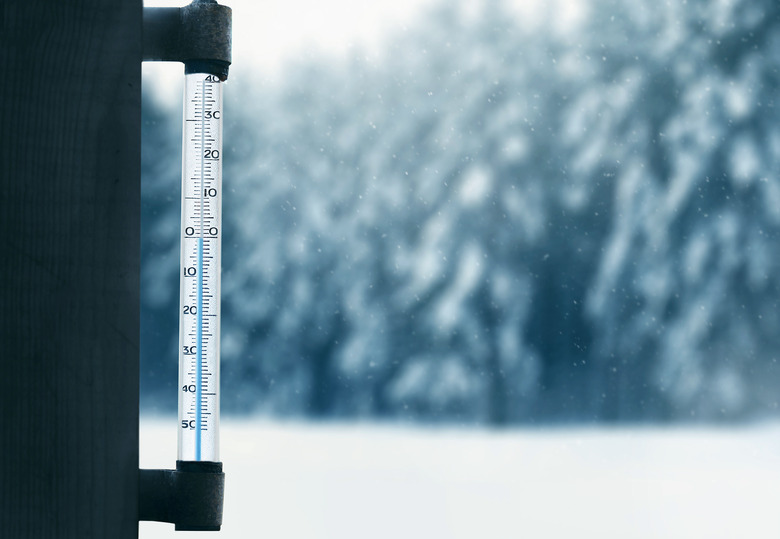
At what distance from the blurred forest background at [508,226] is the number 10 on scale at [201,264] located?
4.30 m

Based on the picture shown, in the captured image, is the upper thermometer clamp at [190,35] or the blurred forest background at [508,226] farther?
the blurred forest background at [508,226]

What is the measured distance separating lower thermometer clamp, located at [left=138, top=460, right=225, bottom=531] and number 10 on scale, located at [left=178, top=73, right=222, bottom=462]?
0.04ft

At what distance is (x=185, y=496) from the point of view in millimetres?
548

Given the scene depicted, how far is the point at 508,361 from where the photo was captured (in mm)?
5273

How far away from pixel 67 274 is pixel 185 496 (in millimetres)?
141

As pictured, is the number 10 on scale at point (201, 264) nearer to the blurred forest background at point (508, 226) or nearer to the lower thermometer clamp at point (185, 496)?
the lower thermometer clamp at point (185, 496)

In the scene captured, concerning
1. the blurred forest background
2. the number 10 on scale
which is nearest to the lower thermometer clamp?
the number 10 on scale

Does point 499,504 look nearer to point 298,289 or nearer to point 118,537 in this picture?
point 298,289

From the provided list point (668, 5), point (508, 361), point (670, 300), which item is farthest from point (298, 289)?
point (668, 5)

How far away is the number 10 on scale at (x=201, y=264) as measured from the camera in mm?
570

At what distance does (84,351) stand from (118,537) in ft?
0.31

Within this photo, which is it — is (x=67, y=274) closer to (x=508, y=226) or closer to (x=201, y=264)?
(x=201, y=264)

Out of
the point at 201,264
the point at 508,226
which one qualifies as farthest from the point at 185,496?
the point at 508,226

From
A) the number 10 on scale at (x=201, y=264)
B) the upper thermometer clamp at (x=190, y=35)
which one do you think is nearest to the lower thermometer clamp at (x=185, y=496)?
the number 10 on scale at (x=201, y=264)
